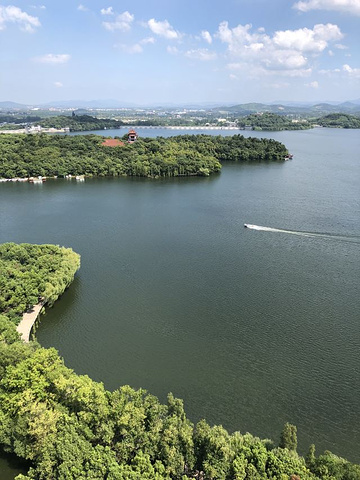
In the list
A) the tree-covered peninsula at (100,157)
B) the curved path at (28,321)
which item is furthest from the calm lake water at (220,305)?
the tree-covered peninsula at (100,157)

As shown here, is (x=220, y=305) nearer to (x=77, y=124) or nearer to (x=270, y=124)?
(x=77, y=124)

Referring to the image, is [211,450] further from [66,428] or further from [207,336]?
[207,336]

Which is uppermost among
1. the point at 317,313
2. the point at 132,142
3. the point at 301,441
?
the point at 132,142

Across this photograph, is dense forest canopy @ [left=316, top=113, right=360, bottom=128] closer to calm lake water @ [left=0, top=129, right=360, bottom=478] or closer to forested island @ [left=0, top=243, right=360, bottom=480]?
calm lake water @ [left=0, top=129, right=360, bottom=478]

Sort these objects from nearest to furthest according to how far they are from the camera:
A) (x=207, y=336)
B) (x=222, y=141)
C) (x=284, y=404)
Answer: (x=284, y=404)
(x=207, y=336)
(x=222, y=141)

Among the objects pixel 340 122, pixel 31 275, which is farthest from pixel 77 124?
pixel 31 275

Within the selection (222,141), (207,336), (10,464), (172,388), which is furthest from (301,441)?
(222,141)
